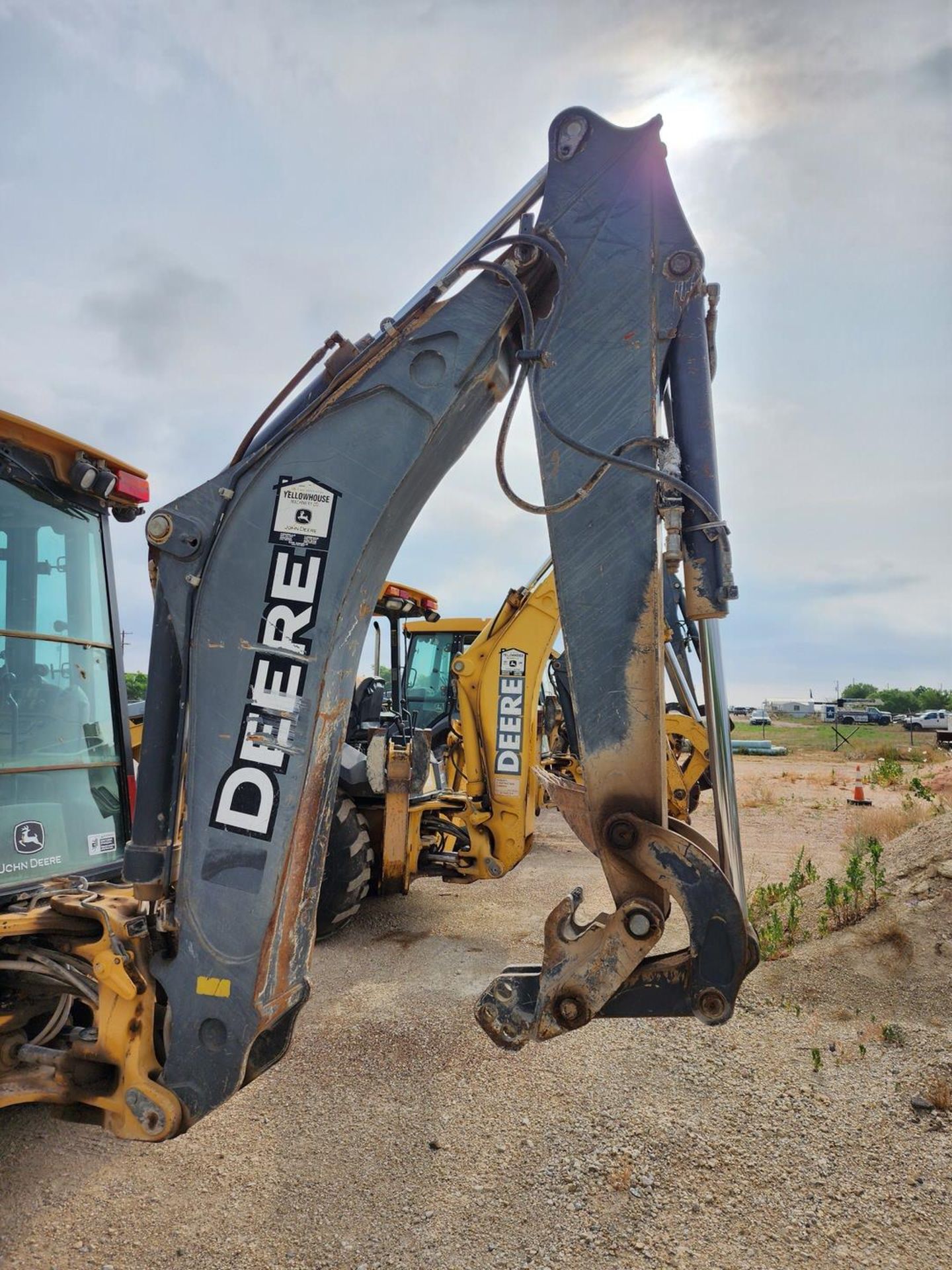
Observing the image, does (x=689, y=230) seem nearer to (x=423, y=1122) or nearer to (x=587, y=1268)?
(x=587, y=1268)

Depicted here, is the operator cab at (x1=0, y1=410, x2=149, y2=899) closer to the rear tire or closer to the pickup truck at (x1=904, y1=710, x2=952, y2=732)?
the rear tire

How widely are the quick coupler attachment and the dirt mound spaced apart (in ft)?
8.22

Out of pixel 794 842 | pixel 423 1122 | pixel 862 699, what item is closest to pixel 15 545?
pixel 423 1122

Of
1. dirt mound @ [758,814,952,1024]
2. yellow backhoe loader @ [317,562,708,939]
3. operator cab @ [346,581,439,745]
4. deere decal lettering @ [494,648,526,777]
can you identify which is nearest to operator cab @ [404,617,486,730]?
yellow backhoe loader @ [317,562,708,939]

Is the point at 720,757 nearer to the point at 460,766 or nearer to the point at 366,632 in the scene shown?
the point at 366,632

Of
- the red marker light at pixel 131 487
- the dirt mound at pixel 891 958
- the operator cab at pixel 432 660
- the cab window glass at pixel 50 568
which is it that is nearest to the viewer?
the cab window glass at pixel 50 568

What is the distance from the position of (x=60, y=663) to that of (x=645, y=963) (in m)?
2.40

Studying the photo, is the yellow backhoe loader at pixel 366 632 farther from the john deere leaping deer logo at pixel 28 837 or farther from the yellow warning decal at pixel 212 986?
the john deere leaping deer logo at pixel 28 837

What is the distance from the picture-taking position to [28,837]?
9.28 feet

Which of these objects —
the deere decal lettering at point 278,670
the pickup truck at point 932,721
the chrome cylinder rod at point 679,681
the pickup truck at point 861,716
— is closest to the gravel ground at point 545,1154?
the deere decal lettering at point 278,670

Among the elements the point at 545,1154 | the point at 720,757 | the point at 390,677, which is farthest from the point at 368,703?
the point at 720,757

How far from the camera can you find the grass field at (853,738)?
Answer: 24.0 metres

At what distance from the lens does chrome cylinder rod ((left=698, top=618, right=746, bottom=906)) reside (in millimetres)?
2256

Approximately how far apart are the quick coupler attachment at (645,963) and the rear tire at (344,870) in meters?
3.03
